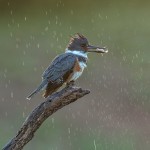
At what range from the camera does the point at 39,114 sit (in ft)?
14.9

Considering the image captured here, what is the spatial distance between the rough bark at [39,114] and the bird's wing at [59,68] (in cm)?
53

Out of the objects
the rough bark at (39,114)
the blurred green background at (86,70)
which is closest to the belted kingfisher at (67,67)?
the rough bark at (39,114)

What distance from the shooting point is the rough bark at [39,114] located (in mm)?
4523

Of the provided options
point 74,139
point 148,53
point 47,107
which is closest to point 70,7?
point 148,53

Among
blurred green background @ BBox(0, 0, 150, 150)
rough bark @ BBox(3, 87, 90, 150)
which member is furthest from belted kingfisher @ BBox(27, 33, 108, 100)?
blurred green background @ BBox(0, 0, 150, 150)

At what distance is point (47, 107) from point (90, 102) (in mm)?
5844

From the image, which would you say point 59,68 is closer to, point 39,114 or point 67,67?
point 67,67

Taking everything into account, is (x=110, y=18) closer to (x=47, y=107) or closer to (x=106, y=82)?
(x=106, y=82)

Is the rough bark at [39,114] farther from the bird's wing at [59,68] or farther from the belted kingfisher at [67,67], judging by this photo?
the bird's wing at [59,68]

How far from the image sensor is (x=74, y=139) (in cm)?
891

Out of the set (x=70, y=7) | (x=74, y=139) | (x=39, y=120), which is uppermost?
(x=70, y=7)

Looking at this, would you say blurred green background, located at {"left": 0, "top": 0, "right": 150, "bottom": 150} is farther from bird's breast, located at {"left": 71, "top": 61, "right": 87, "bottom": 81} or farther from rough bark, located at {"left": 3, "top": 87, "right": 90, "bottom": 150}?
rough bark, located at {"left": 3, "top": 87, "right": 90, "bottom": 150}

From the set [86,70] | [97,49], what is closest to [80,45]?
[97,49]

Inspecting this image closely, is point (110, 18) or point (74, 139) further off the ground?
point (110, 18)
